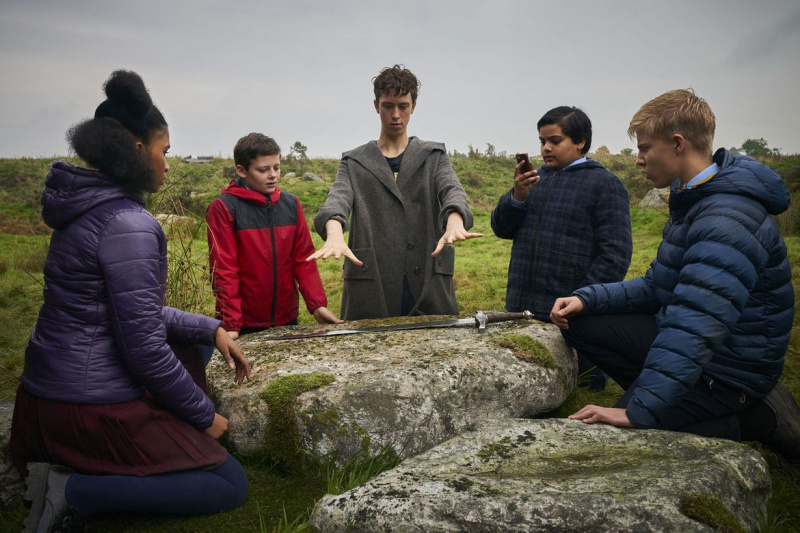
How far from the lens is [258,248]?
466 centimetres

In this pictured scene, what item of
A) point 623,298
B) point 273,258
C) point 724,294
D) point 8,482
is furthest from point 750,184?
point 8,482

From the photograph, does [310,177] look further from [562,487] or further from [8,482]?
[562,487]

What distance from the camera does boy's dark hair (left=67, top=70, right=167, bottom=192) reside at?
2580 mm

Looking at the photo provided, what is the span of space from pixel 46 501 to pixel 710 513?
8.89 feet

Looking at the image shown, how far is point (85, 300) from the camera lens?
2.56m

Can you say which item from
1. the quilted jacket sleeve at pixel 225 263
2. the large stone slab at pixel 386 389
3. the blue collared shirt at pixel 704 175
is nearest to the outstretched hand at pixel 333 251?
the large stone slab at pixel 386 389

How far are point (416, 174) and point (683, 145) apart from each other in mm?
2444

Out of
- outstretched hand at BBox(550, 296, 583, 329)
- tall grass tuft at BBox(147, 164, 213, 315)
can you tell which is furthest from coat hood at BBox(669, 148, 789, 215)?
tall grass tuft at BBox(147, 164, 213, 315)

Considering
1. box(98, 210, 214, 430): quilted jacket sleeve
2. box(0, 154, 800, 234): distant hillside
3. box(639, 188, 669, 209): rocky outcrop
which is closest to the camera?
box(98, 210, 214, 430): quilted jacket sleeve

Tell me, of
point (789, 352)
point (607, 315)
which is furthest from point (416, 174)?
point (789, 352)

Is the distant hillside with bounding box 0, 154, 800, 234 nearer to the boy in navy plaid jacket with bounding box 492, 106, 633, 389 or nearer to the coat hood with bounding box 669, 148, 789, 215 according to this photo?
the boy in navy plaid jacket with bounding box 492, 106, 633, 389

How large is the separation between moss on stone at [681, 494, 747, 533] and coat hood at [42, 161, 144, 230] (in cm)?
267

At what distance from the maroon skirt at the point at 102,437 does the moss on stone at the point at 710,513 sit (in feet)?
→ 6.92

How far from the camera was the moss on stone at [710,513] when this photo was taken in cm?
210
